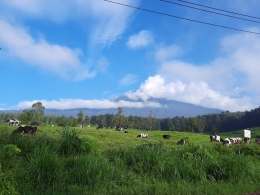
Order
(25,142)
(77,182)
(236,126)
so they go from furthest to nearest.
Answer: (236,126) → (25,142) → (77,182)

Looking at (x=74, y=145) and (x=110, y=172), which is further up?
(x=74, y=145)

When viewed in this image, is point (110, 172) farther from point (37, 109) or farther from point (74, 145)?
point (37, 109)

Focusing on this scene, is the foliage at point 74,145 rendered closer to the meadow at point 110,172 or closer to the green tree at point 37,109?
the meadow at point 110,172

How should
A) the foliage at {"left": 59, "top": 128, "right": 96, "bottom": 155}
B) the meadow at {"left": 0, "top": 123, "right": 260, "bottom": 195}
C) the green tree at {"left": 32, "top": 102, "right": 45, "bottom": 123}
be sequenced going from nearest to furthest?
the meadow at {"left": 0, "top": 123, "right": 260, "bottom": 195}, the foliage at {"left": 59, "top": 128, "right": 96, "bottom": 155}, the green tree at {"left": 32, "top": 102, "right": 45, "bottom": 123}

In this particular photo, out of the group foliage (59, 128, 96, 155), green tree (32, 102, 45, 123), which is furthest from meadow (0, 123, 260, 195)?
green tree (32, 102, 45, 123)

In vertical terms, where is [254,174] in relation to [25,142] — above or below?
below

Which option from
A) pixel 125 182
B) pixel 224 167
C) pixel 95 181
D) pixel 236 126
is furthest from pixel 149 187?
pixel 236 126

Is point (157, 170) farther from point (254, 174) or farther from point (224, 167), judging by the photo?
point (254, 174)

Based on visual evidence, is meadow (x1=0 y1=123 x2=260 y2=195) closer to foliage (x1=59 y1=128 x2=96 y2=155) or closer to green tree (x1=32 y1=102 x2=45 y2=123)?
foliage (x1=59 y1=128 x2=96 y2=155)

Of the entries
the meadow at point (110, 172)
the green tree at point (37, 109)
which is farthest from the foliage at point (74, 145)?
the green tree at point (37, 109)

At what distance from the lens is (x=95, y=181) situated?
8125 mm

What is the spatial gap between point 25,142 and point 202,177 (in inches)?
328

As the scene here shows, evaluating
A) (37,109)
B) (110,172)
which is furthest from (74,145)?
(37,109)

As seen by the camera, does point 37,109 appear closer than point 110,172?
No
